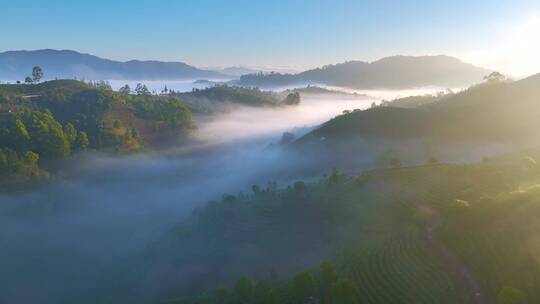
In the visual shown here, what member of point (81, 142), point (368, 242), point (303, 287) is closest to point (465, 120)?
point (368, 242)

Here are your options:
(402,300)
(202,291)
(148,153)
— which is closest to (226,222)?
(202,291)

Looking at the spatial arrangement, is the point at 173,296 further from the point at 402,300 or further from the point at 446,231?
the point at 446,231

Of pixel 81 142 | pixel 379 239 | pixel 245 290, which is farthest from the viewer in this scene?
pixel 81 142

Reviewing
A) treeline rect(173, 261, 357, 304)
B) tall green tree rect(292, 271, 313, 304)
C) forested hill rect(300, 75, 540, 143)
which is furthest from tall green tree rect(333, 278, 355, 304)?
forested hill rect(300, 75, 540, 143)

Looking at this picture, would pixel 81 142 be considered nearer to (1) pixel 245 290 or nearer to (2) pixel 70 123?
(2) pixel 70 123

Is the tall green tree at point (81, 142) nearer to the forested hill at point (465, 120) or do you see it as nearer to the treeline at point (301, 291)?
the forested hill at point (465, 120)

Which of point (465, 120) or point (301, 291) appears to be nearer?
point (301, 291)
